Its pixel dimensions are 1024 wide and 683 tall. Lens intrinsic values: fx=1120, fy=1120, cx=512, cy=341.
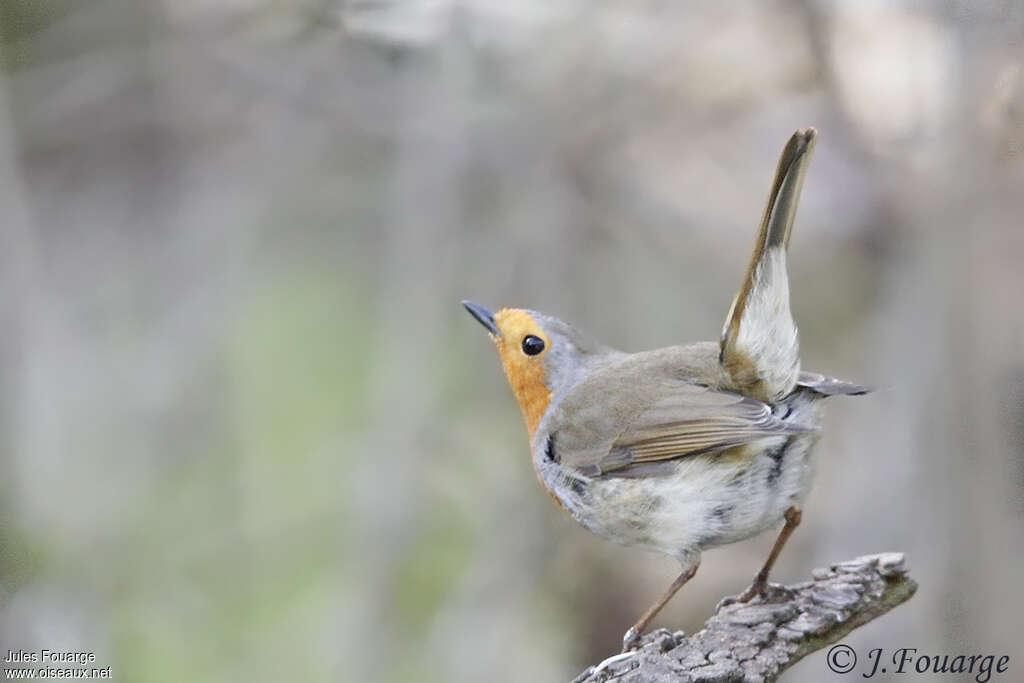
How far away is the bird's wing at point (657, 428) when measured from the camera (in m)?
3.41

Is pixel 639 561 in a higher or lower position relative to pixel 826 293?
lower

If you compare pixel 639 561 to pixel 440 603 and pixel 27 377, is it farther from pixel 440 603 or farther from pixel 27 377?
pixel 27 377

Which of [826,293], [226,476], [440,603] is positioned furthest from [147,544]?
[826,293]

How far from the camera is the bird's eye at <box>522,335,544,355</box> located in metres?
4.20

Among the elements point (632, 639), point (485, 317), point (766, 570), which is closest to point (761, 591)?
point (766, 570)

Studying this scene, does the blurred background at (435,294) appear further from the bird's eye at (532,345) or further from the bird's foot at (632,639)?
the bird's foot at (632,639)

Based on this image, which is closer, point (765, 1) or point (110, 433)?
point (110, 433)

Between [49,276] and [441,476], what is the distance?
2331mm

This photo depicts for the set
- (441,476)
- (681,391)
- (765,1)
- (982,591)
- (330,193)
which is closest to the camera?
(681,391)

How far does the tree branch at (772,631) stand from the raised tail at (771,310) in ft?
2.00

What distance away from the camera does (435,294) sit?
5.38m

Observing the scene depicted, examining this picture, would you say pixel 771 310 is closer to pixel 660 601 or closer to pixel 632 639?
pixel 660 601

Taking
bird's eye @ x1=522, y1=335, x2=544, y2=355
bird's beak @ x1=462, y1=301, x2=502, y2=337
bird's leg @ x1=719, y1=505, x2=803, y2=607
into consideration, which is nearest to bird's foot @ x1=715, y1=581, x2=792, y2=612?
bird's leg @ x1=719, y1=505, x2=803, y2=607

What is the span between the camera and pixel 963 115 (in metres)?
4.96
